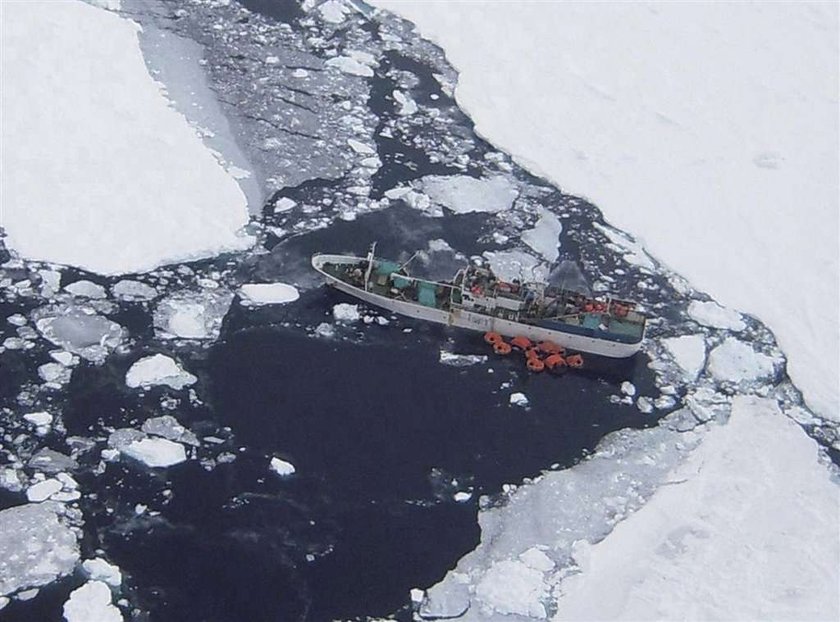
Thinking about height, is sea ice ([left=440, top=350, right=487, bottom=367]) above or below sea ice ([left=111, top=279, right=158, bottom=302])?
above

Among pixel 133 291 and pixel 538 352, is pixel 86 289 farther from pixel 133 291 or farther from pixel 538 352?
pixel 538 352

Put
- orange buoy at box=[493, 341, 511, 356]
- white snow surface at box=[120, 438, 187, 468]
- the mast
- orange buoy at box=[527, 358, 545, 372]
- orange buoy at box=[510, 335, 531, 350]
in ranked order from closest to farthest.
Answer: white snow surface at box=[120, 438, 187, 468] < orange buoy at box=[527, 358, 545, 372] < orange buoy at box=[493, 341, 511, 356] < orange buoy at box=[510, 335, 531, 350] < the mast

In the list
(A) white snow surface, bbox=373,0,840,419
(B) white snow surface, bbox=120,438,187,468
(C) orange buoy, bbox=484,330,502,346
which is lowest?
(B) white snow surface, bbox=120,438,187,468

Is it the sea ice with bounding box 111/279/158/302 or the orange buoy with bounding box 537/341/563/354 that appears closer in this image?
the sea ice with bounding box 111/279/158/302

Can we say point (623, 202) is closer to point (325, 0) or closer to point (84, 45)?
point (325, 0)

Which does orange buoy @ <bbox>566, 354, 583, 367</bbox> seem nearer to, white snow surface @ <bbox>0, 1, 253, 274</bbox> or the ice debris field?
the ice debris field

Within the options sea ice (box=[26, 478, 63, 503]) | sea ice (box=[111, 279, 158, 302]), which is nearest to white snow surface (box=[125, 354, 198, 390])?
sea ice (box=[111, 279, 158, 302])

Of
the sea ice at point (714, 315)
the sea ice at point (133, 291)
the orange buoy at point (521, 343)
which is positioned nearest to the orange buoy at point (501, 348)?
the orange buoy at point (521, 343)

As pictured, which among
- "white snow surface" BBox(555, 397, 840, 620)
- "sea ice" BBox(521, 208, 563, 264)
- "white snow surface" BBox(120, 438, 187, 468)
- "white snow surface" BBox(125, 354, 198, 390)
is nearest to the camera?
"white snow surface" BBox(555, 397, 840, 620)
